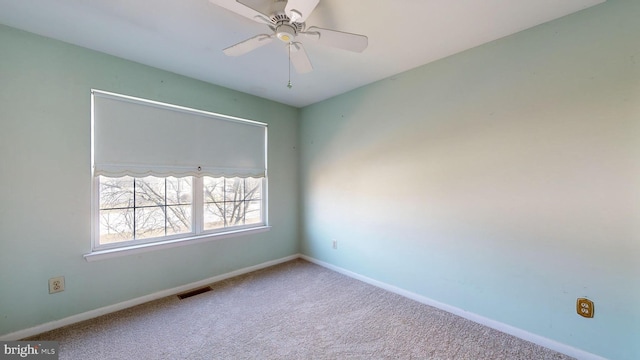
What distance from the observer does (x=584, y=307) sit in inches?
68.2

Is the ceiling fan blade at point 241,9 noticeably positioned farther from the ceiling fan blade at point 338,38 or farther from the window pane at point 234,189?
the window pane at point 234,189

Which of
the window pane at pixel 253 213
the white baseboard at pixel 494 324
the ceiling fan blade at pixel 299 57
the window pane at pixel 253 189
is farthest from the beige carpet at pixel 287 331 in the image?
the ceiling fan blade at pixel 299 57

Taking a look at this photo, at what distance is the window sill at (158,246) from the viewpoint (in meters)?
2.26

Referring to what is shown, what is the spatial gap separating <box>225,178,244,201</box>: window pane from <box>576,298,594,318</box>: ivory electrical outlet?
336 cm

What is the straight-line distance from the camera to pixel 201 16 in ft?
5.91

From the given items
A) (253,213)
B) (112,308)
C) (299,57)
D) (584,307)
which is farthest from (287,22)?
(112,308)

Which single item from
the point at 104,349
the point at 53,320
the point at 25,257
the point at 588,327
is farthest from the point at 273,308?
the point at 588,327

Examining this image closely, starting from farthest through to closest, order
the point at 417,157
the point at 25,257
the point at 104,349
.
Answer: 1. the point at 417,157
2. the point at 25,257
3. the point at 104,349

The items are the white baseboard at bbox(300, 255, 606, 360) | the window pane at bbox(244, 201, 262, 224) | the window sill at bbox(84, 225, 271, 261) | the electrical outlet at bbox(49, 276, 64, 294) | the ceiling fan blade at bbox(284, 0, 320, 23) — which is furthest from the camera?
the window pane at bbox(244, 201, 262, 224)

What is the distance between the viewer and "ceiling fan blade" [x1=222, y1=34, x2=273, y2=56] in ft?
5.47

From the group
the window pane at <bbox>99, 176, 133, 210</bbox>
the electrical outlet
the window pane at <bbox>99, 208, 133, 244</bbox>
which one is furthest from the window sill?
the window pane at <bbox>99, 176, 133, 210</bbox>

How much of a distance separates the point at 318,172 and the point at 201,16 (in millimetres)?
2288

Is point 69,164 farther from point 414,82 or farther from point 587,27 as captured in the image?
point 587,27

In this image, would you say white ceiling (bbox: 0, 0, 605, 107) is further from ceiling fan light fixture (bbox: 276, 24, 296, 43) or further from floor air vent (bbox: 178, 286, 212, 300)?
floor air vent (bbox: 178, 286, 212, 300)
